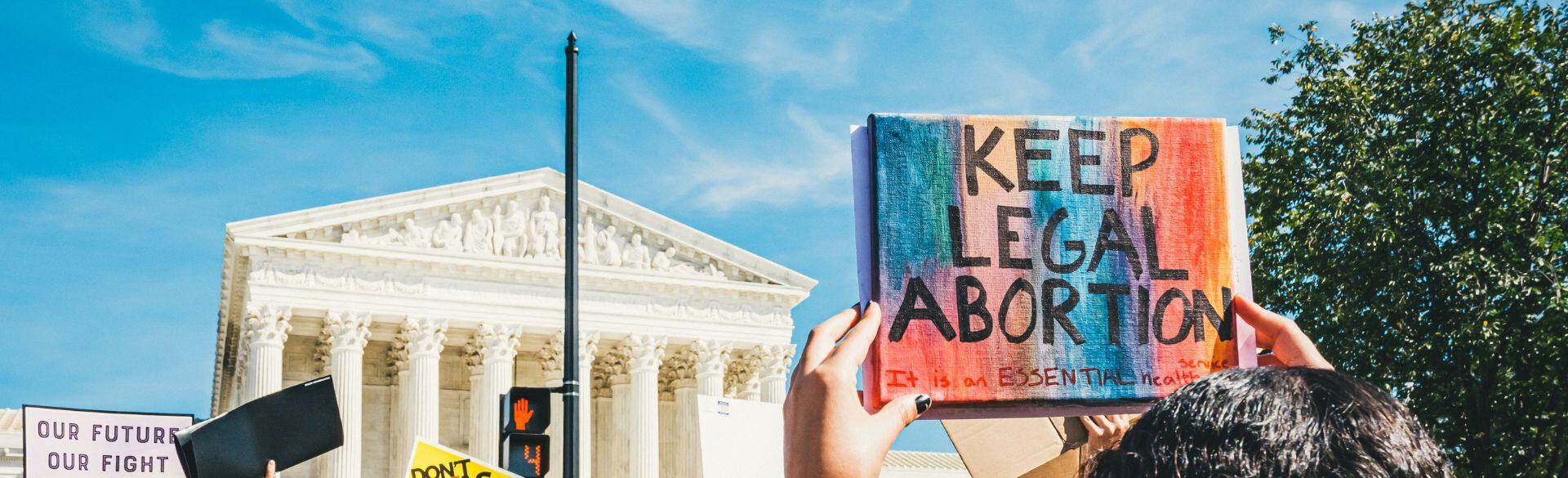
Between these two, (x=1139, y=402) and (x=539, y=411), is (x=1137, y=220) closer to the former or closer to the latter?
(x=1139, y=402)

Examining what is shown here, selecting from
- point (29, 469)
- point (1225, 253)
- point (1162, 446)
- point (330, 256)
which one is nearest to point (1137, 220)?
point (1225, 253)

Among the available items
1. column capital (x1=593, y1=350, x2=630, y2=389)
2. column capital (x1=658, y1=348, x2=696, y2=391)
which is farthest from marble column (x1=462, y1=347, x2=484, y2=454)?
column capital (x1=658, y1=348, x2=696, y2=391)

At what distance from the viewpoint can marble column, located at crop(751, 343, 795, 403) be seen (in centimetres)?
4347

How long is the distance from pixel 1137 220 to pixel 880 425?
3.63 feet

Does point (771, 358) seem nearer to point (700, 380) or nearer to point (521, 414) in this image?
point (700, 380)

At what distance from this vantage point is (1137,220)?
3.43 meters

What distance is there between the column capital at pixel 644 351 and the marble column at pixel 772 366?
9.90ft

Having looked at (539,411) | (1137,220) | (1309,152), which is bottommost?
(539,411)

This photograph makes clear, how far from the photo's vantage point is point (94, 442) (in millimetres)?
12250

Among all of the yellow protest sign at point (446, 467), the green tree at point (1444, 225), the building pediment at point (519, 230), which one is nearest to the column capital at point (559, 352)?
the building pediment at point (519, 230)

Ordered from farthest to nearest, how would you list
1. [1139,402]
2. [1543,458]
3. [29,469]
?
1. [1543,458]
2. [29,469]
3. [1139,402]

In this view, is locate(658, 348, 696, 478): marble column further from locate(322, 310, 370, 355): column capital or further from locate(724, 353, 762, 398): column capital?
locate(322, 310, 370, 355): column capital

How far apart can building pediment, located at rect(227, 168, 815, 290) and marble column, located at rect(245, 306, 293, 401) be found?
200cm

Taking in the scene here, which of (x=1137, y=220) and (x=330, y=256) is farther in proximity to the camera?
(x=330, y=256)
